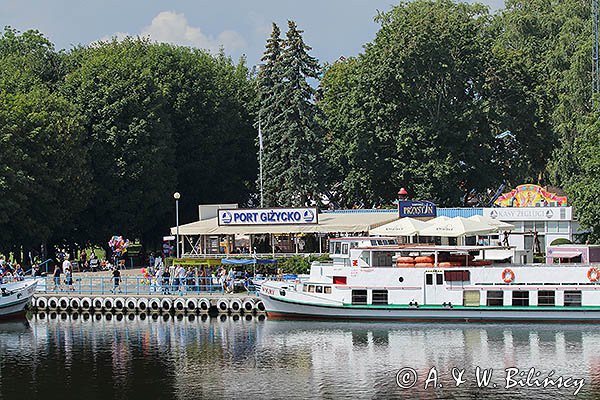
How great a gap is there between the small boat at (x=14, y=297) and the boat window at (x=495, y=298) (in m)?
29.1

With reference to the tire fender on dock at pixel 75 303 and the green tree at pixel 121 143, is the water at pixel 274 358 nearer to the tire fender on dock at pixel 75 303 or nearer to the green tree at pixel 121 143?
the tire fender on dock at pixel 75 303

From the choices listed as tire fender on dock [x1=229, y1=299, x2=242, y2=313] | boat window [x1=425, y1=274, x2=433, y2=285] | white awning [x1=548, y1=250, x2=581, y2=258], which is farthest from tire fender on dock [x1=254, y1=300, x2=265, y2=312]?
white awning [x1=548, y1=250, x2=581, y2=258]

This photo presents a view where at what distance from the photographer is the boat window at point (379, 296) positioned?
60.1 m

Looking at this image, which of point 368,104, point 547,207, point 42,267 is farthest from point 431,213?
point 42,267

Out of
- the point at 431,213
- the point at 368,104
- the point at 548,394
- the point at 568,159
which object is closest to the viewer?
the point at 548,394

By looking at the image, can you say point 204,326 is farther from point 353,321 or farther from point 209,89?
point 209,89

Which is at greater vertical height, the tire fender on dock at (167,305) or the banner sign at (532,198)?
the banner sign at (532,198)

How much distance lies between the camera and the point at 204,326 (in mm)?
60844

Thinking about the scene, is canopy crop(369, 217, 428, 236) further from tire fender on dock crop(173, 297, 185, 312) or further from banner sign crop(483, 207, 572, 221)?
banner sign crop(483, 207, 572, 221)

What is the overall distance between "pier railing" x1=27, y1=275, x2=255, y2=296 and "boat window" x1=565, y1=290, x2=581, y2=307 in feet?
67.0

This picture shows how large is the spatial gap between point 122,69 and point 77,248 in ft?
56.0

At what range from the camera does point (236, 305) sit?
64938 millimetres

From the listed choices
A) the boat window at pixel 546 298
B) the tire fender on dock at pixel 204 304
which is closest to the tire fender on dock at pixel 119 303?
the tire fender on dock at pixel 204 304

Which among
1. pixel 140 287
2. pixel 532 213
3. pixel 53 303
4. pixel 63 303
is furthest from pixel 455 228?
pixel 53 303
